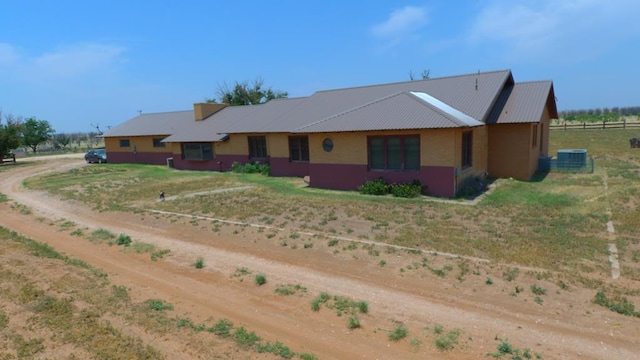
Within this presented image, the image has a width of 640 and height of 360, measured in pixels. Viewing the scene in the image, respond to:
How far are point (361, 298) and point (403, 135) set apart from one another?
10466 mm

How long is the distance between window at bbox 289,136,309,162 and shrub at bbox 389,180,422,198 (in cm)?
807

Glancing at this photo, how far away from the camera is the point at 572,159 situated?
20594mm

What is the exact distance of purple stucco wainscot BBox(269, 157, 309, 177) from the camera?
23109mm

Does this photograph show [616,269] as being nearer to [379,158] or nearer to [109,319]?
[109,319]

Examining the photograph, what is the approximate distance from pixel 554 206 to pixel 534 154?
8.10m

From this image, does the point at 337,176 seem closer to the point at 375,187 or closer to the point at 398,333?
the point at 375,187

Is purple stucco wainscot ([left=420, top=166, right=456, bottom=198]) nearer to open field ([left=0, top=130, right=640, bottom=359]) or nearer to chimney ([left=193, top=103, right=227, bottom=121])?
open field ([left=0, top=130, right=640, bottom=359])

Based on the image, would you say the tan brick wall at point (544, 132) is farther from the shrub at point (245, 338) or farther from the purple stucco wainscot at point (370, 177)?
the shrub at point (245, 338)

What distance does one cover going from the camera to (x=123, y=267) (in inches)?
355

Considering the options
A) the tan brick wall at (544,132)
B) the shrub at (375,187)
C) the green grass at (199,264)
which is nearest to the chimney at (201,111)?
the shrub at (375,187)

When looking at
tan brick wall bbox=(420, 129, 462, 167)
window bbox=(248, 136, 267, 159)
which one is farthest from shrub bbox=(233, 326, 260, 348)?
window bbox=(248, 136, 267, 159)

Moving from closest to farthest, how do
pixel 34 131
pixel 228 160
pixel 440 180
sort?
pixel 440 180 < pixel 228 160 < pixel 34 131

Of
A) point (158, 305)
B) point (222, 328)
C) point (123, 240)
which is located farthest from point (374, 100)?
point (222, 328)

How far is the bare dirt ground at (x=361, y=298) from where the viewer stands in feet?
17.9
